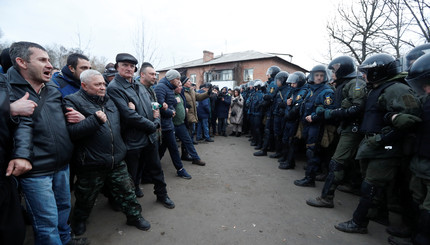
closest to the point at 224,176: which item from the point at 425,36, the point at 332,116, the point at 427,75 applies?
the point at 332,116

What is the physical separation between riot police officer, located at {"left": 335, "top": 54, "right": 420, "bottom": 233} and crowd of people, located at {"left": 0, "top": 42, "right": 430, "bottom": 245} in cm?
1

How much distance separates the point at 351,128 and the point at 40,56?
12.7 ft

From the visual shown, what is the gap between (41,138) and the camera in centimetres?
176

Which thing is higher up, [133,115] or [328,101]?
[328,101]

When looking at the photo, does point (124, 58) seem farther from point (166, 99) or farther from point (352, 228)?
point (352, 228)

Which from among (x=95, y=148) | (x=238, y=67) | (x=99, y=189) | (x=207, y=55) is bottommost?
(x=99, y=189)

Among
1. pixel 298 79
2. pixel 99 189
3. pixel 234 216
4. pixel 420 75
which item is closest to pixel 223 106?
pixel 298 79

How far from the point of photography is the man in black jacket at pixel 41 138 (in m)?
1.73

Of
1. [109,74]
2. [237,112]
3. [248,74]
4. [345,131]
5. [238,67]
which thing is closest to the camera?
[345,131]

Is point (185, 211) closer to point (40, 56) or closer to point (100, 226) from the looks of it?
point (100, 226)

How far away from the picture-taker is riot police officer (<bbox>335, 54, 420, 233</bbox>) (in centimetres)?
230

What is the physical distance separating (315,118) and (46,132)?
12.5ft

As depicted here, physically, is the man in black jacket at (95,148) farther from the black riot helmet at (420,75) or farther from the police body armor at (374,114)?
the black riot helmet at (420,75)

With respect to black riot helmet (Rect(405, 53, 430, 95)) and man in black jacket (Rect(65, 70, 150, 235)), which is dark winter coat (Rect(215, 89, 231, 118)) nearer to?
man in black jacket (Rect(65, 70, 150, 235))
